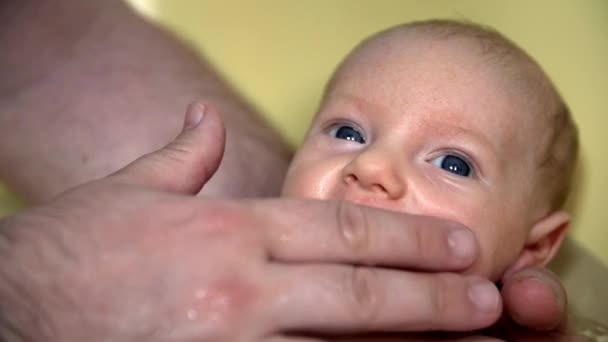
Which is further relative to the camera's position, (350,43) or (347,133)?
(350,43)

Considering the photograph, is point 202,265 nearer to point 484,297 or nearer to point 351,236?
point 351,236

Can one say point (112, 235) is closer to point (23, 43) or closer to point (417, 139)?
point (417, 139)

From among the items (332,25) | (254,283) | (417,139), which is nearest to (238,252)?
(254,283)

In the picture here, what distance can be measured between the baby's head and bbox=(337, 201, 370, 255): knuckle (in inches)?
5.6

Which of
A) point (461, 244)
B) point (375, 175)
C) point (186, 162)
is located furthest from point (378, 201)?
point (186, 162)

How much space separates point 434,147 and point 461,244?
211 millimetres

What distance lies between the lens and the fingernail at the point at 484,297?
696 mm

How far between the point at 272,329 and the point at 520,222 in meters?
0.47

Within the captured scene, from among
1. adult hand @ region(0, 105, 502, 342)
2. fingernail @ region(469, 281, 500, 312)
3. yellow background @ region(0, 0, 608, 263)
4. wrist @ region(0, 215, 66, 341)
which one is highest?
yellow background @ region(0, 0, 608, 263)

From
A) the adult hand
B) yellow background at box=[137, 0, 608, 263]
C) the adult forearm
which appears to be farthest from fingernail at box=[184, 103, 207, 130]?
yellow background at box=[137, 0, 608, 263]

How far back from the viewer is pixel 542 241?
1041 mm

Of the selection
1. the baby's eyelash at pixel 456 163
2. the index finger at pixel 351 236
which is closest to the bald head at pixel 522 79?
the baby's eyelash at pixel 456 163

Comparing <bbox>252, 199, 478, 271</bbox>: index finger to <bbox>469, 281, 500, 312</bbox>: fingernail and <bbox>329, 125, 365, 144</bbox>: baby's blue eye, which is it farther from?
<bbox>329, 125, 365, 144</bbox>: baby's blue eye

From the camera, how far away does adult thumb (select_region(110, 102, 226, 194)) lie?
71cm
